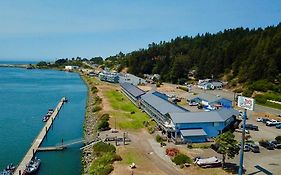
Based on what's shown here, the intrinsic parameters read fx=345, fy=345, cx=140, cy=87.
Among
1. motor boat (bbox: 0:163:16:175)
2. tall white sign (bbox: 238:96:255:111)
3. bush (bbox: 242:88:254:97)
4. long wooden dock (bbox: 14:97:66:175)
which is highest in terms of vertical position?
tall white sign (bbox: 238:96:255:111)

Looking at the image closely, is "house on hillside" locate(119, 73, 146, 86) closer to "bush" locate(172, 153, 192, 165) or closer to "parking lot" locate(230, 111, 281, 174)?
"parking lot" locate(230, 111, 281, 174)

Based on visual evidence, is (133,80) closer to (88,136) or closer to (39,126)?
(39,126)

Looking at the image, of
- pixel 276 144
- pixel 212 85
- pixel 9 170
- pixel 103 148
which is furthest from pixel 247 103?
pixel 212 85

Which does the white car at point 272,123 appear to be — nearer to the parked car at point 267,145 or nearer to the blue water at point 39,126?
the parked car at point 267,145

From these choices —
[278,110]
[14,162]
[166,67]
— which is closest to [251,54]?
[278,110]

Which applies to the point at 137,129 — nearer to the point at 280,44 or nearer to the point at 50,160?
the point at 50,160

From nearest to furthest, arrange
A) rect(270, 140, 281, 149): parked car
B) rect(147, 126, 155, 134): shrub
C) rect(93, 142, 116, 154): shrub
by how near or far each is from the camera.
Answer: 1. rect(93, 142, 116, 154): shrub
2. rect(270, 140, 281, 149): parked car
3. rect(147, 126, 155, 134): shrub

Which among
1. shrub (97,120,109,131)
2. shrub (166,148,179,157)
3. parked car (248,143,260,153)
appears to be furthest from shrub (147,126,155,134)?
parked car (248,143,260,153)

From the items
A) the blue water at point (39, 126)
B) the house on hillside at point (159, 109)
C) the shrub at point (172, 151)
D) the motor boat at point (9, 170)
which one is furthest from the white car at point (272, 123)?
the motor boat at point (9, 170)
